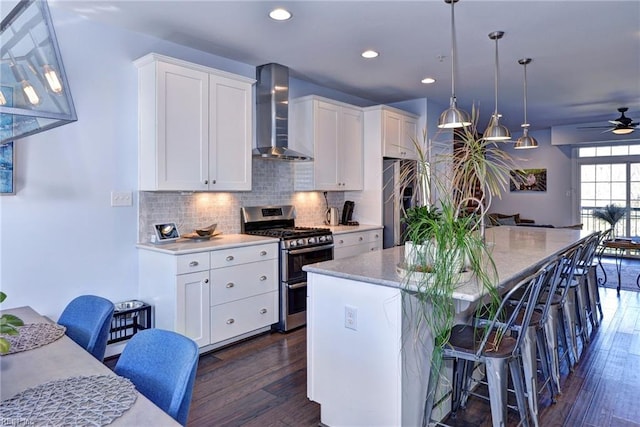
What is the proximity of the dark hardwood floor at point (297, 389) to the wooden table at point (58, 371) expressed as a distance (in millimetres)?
1101

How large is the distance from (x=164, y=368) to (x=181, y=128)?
96.2 inches

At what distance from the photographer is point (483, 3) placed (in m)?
2.86

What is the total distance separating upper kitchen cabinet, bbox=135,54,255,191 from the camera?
329cm

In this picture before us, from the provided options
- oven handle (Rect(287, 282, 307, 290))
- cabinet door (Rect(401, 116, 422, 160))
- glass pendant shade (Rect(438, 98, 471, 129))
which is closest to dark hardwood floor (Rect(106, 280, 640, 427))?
oven handle (Rect(287, 282, 307, 290))

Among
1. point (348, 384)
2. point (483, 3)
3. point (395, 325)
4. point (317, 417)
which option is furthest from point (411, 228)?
point (483, 3)

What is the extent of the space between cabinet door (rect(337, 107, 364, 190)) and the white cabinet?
2.08ft

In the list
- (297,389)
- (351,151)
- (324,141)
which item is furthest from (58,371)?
(351,151)

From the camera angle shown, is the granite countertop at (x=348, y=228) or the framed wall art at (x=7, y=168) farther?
the granite countertop at (x=348, y=228)

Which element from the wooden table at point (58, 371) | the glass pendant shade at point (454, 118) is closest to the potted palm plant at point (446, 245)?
the glass pendant shade at point (454, 118)

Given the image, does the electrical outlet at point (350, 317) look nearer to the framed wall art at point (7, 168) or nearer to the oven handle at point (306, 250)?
the oven handle at point (306, 250)

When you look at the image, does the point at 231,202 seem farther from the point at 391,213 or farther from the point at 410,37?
the point at 410,37

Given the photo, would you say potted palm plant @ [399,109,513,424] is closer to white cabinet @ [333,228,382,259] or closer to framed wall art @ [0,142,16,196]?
white cabinet @ [333,228,382,259]

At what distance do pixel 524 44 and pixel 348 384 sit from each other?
3.27 m

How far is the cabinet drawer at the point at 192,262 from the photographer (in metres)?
3.15
